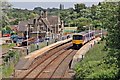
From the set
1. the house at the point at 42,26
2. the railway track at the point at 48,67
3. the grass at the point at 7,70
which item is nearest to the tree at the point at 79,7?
the house at the point at 42,26

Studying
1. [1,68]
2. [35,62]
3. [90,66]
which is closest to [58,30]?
[35,62]

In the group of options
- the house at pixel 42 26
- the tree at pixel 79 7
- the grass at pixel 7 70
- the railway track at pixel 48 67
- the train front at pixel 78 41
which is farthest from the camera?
the tree at pixel 79 7

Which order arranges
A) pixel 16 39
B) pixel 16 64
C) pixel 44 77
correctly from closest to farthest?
pixel 44 77, pixel 16 64, pixel 16 39

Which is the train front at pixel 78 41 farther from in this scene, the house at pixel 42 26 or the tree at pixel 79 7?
the tree at pixel 79 7

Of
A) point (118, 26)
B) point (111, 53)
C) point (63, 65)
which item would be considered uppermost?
point (118, 26)

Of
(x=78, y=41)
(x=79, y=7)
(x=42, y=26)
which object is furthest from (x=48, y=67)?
(x=79, y=7)

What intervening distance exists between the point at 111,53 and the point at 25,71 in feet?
35.4

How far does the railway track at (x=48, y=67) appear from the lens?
19.5m

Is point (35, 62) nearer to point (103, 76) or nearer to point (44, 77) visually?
point (44, 77)

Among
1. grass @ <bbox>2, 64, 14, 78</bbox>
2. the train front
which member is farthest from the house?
grass @ <bbox>2, 64, 14, 78</bbox>

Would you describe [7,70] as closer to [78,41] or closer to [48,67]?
[48,67]

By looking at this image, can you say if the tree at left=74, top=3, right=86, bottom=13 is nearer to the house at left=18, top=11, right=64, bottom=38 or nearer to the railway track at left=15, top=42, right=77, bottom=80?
the house at left=18, top=11, right=64, bottom=38

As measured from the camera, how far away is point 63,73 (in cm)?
2031

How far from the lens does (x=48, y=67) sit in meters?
22.7
